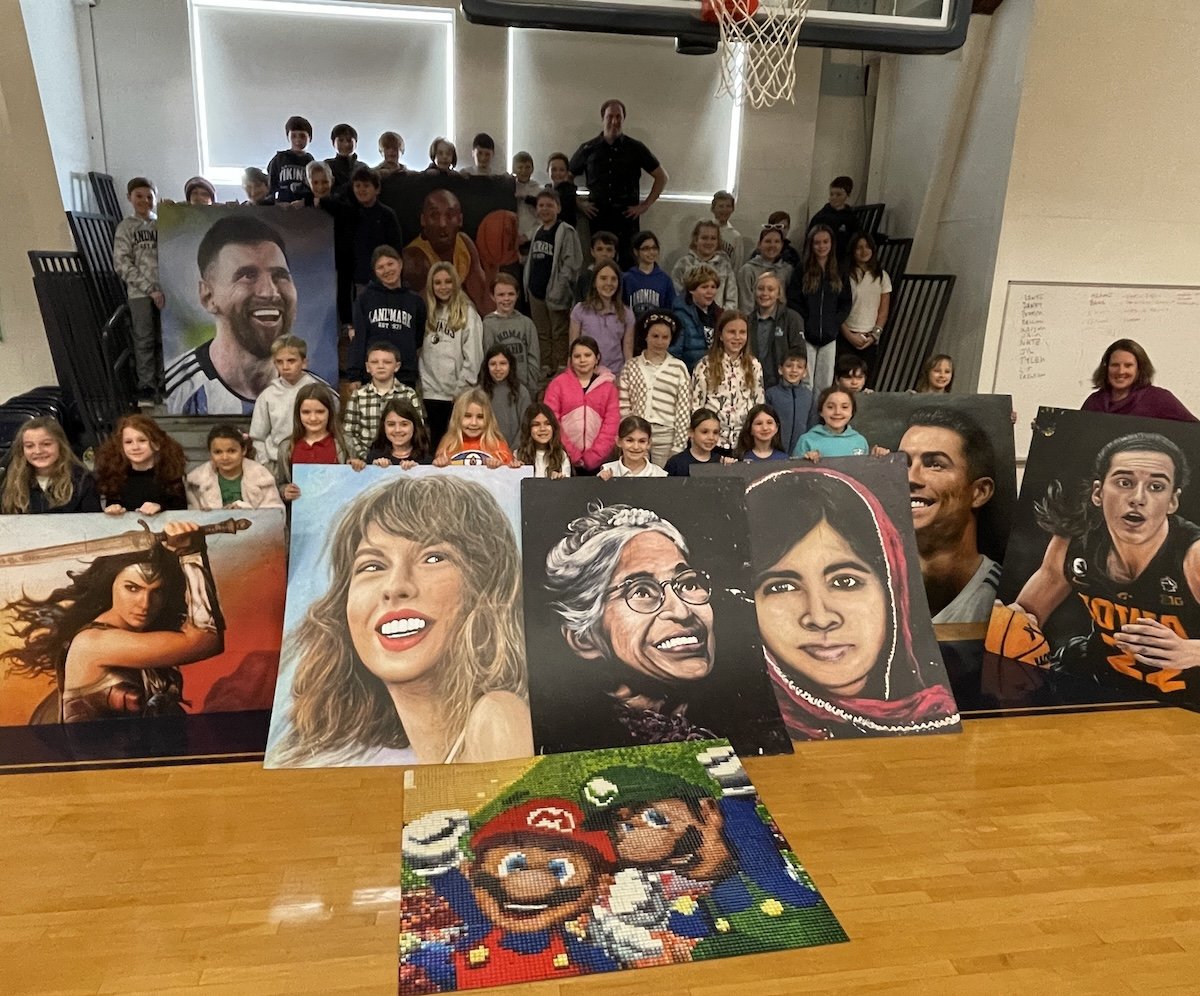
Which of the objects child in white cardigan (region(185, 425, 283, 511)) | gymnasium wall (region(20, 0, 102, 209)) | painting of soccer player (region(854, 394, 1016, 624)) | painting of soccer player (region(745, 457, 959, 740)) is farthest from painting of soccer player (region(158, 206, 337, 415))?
painting of soccer player (region(854, 394, 1016, 624))

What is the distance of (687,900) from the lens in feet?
7.12

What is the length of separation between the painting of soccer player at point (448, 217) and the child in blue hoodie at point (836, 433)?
2.79 meters

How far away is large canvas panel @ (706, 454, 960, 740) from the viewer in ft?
9.82

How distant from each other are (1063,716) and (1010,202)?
12.0 ft

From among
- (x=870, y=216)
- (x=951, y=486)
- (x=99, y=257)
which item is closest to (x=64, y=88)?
(x=99, y=257)

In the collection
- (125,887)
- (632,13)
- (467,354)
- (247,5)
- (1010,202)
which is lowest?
(125,887)

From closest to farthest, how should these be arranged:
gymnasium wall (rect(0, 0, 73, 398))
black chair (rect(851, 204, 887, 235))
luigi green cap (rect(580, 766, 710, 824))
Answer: luigi green cap (rect(580, 766, 710, 824)) < gymnasium wall (rect(0, 0, 73, 398)) < black chair (rect(851, 204, 887, 235))

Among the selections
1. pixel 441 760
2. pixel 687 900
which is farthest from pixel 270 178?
pixel 687 900

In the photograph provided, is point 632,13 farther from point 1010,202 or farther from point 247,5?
point 247,5

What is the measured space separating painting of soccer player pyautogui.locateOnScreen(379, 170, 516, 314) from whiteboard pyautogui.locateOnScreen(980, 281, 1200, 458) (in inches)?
138

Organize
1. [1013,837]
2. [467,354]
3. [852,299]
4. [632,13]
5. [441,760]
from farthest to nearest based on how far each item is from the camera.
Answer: [852,299]
[467,354]
[632,13]
[441,760]
[1013,837]

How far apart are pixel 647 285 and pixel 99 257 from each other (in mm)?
3759

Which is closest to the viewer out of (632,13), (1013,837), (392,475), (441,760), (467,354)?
(1013,837)

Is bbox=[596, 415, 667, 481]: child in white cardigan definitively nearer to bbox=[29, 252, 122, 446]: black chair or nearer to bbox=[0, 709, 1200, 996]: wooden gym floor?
bbox=[0, 709, 1200, 996]: wooden gym floor
